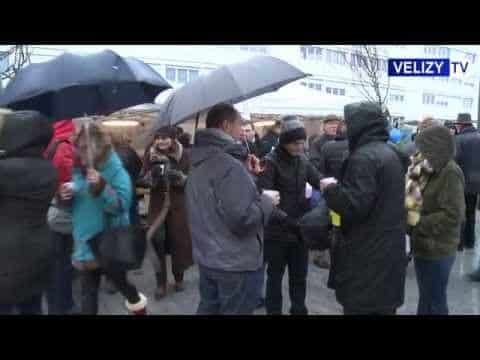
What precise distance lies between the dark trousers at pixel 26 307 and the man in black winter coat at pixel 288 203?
5.73 feet

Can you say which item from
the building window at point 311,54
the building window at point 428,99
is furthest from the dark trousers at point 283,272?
the building window at point 428,99

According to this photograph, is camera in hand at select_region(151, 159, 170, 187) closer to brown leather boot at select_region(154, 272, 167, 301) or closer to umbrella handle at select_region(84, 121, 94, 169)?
brown leather boot at select_region(154, 272, 167, 301)

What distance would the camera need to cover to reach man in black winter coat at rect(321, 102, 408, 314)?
2.65 meters

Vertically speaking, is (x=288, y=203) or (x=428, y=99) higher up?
(x=288, y=203)

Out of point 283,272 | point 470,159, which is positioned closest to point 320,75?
point 470,159

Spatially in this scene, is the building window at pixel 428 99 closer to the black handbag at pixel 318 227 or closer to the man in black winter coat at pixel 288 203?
the man in black winter coat at pixel 288 203

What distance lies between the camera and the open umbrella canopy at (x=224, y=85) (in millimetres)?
2828

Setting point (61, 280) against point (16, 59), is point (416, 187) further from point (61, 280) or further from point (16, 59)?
point (16, 59)

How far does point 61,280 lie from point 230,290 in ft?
7.22

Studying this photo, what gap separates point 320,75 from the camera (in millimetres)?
29578

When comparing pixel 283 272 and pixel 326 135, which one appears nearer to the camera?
pixel 283 272

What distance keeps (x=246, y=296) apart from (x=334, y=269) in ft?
1.85
